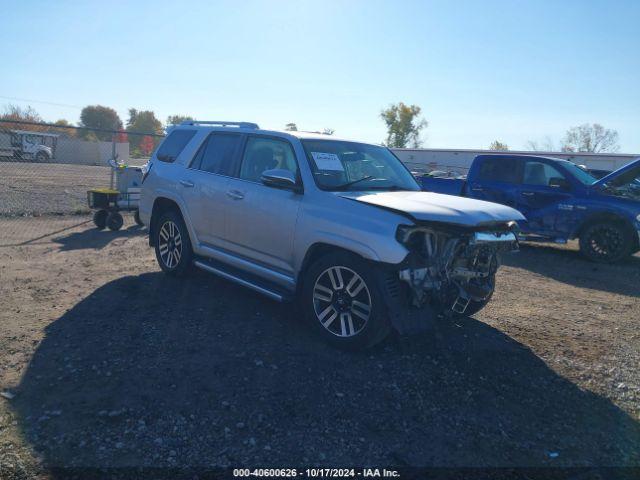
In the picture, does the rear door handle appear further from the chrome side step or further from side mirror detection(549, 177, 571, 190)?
side mirror detection(549, 177, 571, 190)

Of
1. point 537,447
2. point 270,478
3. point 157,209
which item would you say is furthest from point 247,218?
point 537,447

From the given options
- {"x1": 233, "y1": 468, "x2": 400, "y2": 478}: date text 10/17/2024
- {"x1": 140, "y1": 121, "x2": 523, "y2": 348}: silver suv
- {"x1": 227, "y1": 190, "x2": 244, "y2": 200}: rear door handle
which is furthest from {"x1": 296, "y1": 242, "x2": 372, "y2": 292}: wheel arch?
Result: {"x1": 233, "y1": 468, "x2": 400, "y2": 478}: date text 10/17/2024

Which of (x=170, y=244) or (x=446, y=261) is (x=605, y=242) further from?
(x=170, y=244)

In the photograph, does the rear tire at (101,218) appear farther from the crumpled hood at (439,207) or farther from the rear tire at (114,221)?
the crumpled hood at (439,207)

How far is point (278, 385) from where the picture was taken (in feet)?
12.6

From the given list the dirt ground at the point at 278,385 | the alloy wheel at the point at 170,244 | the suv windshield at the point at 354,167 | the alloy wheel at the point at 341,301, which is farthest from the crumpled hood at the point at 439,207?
the alloy wheel at the point at 170,244

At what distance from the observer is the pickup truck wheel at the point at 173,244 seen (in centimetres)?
631

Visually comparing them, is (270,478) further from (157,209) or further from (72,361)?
(157,209)

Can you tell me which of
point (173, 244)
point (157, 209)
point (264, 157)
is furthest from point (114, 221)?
point (264, 157)

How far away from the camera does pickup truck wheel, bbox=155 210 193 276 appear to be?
20.7ft

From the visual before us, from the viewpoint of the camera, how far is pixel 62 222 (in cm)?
1092

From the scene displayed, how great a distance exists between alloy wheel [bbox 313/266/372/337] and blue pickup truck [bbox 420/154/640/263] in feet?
21.8

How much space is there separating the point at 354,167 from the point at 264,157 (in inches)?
39.1

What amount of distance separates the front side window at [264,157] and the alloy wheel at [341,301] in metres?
1.28
